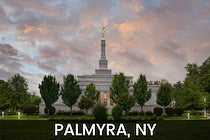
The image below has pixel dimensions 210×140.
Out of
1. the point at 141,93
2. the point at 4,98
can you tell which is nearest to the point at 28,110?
the point at 4,98

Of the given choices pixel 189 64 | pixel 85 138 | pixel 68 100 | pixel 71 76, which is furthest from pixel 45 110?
pixel 189 64

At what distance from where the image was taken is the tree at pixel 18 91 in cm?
5108

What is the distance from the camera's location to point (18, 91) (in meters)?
54.2

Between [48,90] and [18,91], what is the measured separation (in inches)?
790

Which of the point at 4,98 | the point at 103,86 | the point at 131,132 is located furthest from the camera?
the point at 103,86

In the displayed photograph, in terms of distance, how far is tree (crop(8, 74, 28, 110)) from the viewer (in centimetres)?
5108

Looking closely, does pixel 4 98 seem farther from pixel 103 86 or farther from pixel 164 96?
pixel 164 96

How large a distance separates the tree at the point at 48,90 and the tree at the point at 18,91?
53.4 ft

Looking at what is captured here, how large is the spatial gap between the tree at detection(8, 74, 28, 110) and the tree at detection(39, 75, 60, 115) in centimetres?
1627

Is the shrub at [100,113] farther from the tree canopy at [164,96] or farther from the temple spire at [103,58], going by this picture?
the temple spire at [103,58]

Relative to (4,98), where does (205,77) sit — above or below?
above

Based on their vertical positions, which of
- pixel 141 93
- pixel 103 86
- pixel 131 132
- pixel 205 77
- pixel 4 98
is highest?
pixel 205 77

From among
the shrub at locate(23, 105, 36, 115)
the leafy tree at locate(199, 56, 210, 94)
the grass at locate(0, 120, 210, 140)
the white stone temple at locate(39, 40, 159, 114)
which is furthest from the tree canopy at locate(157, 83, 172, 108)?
the shrub at locate(23, 105, 36, 115)

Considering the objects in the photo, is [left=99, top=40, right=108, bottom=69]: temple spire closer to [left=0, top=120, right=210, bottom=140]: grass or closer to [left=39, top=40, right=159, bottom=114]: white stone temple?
[left=39, top=40, right=159, bottom=114]: white stone temple
